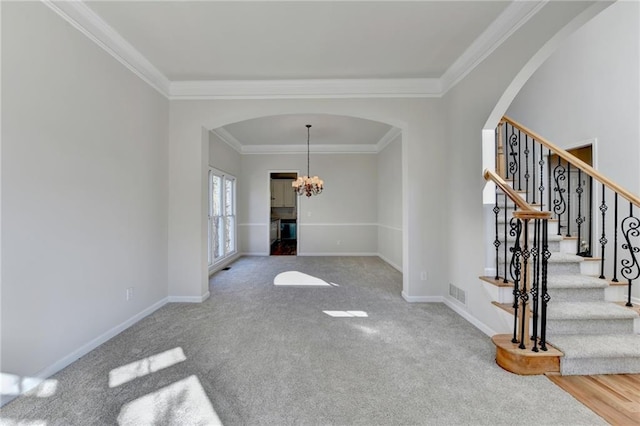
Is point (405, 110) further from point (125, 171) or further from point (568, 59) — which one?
point (125, 171)

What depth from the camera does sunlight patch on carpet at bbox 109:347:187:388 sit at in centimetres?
212

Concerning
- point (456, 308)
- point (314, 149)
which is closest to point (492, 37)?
point (456, 308)

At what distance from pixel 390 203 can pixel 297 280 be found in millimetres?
2939

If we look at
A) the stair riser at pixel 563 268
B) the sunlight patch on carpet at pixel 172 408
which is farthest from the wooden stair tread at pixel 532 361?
the sunlight patch on carpet at pixel 172 408

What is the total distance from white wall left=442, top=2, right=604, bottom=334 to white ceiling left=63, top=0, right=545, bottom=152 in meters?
0.16

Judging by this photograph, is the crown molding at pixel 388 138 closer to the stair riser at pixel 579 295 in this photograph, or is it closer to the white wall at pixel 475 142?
the white wall at pixel 475 142

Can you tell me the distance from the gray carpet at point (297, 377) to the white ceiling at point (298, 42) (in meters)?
2.91

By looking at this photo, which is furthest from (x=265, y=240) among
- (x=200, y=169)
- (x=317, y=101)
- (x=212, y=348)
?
(x=212, y=348)

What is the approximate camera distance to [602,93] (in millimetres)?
3514

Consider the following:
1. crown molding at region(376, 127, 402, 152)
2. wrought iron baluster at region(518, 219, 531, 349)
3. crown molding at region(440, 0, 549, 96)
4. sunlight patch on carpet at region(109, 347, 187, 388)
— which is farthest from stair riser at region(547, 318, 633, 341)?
crown molding at region(376, 127, 402, 152)

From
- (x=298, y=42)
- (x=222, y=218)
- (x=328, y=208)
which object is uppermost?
(x=298, y=42)

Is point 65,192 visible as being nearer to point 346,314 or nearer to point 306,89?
point 306,89

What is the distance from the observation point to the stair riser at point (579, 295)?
8.75ft

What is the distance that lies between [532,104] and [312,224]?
5.35 meters
